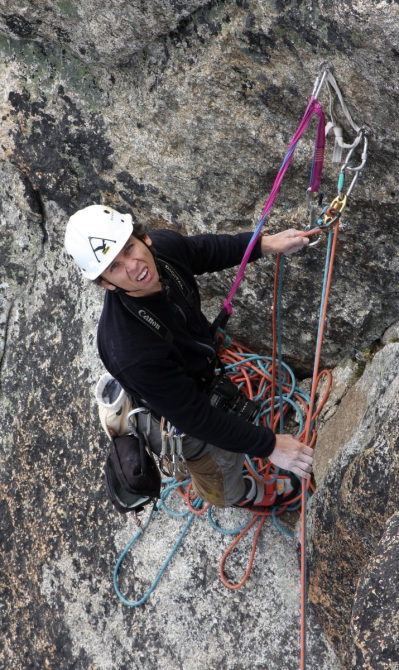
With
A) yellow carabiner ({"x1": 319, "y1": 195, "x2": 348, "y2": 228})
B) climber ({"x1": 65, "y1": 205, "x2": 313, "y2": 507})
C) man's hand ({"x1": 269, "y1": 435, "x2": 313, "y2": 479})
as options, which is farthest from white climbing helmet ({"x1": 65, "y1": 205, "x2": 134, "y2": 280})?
man's hand ({"x1": 269, "y1": 435, "x2": 313, "y2": 479})

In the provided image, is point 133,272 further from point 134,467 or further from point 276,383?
point 276,383

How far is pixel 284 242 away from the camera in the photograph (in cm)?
315

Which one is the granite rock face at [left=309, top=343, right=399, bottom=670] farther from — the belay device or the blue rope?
the belay device

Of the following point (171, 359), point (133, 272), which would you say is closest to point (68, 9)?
point (133, 272)

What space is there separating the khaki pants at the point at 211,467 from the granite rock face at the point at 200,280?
487 mm

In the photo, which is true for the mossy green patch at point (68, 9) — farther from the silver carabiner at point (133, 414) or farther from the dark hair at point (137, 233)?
the silver carabiner at point (133, 414)

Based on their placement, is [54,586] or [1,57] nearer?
[1,57]

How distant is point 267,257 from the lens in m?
3.79

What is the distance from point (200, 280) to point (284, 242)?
1166 mm

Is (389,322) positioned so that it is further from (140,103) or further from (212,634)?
(212,634)

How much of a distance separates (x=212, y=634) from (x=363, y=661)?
5.70ft

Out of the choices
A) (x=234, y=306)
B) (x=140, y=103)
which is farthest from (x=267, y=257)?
(x=140, y=103)

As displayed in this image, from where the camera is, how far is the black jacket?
269cm

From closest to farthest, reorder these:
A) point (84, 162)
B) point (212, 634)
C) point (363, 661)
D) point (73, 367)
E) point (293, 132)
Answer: point (363, 661), point (293, 132), point (212, 634), point (84, 162), point (73, 367)
